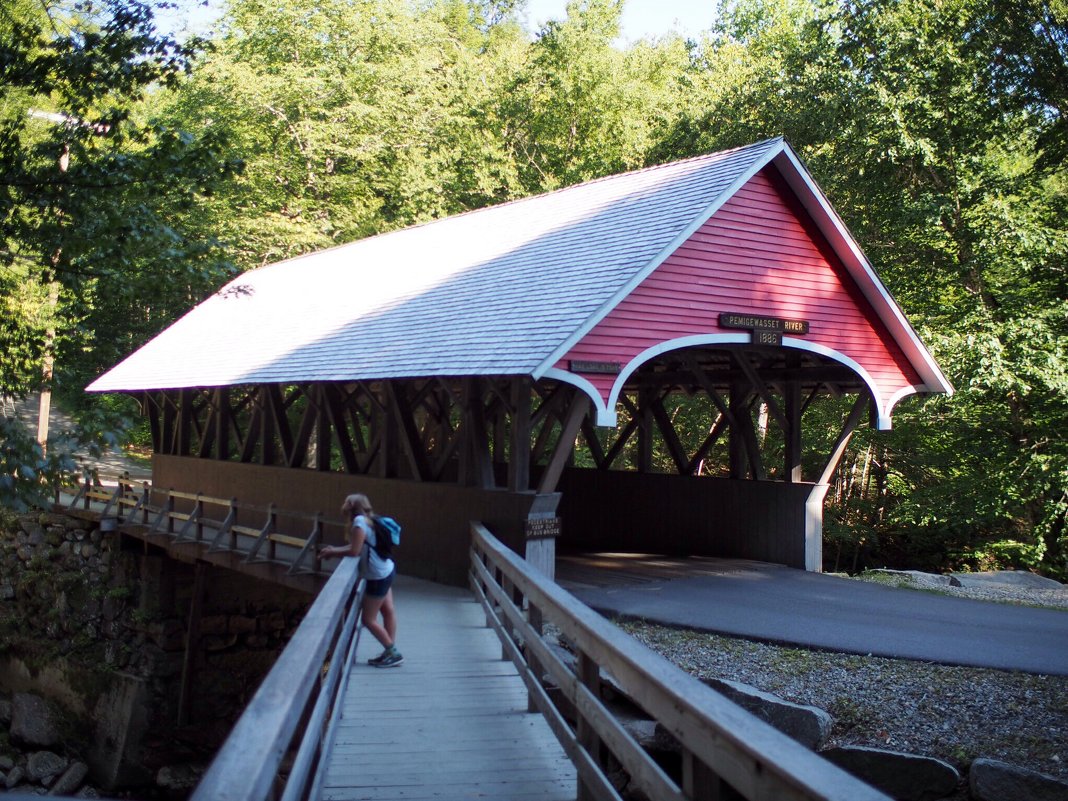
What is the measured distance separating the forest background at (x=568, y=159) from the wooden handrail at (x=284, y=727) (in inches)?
166

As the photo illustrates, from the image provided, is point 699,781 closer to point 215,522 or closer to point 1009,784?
point 1009,784

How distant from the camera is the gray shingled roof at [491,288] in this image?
11.1 metres

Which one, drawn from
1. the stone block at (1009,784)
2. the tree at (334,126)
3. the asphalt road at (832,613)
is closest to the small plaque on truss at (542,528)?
the asphalt road at (832,613)

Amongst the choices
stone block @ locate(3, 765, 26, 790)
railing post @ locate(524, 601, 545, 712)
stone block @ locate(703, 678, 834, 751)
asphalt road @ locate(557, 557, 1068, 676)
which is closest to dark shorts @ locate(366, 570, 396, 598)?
railing post @ locate(524, 601, 545, 712)

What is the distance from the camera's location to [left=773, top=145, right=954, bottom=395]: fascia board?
12.5 metres

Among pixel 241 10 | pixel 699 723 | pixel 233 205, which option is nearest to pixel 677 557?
pixel 699 723

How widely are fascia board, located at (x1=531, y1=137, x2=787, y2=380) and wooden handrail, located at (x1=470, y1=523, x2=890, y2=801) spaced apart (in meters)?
4.49

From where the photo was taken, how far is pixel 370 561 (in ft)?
24.0

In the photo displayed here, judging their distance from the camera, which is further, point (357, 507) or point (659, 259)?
point (659, 259)

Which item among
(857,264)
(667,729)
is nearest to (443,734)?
(667,729)

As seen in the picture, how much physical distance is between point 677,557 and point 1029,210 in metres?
9.03

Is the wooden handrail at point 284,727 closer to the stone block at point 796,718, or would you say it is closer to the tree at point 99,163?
the stone block at point 796,718

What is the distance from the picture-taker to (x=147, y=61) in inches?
369

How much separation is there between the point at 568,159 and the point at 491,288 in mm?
21351
